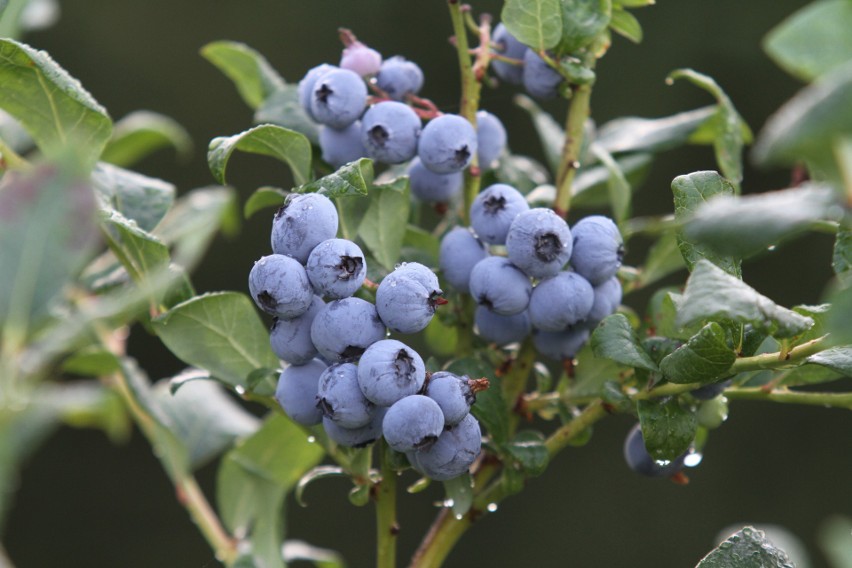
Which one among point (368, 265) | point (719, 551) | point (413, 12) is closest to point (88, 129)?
point (368, 265)

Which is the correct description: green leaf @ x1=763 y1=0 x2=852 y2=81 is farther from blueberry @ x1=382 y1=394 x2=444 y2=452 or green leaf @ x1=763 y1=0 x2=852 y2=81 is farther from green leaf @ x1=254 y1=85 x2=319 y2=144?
green leaf @ x1=254 y1=85 x2=319 y2=144

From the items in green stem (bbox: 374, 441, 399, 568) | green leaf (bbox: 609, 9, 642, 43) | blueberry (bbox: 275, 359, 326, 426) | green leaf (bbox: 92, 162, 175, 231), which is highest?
green leaf (bbox: 609, 9, 642, 43)

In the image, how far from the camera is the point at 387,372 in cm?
60

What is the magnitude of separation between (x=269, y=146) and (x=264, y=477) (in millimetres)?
381

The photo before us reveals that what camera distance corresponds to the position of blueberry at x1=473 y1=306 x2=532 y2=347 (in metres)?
0.75

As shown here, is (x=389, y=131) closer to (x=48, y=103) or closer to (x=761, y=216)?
(x=48, y=103)

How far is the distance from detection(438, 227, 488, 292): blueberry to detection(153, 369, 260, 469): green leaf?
0.37 m

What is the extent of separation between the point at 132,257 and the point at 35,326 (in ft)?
1.06

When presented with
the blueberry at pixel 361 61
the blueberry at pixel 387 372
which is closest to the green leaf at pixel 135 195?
the blueberry at pixel 361 61

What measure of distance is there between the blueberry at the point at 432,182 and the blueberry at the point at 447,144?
6 cm

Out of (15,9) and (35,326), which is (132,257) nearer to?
(15,9)

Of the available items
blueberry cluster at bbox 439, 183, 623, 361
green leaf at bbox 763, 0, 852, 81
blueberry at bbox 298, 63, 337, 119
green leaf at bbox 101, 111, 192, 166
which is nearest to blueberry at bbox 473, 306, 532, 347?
blueberry cluster at bbox 439, 183, 623, 361

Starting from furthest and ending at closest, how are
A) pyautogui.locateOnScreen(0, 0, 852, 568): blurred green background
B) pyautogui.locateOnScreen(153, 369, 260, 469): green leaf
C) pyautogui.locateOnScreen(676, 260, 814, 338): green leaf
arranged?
pyautogui.locateOnScreen(0, 0, 852, 568): blurred green background, pyautogui.locateOnScreen(153, 369, 260, 469): green leaf, pyautogui.locateOnScreen(676, 260, 814, 338): green leaf

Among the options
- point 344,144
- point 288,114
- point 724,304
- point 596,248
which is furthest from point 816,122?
point 288,114
